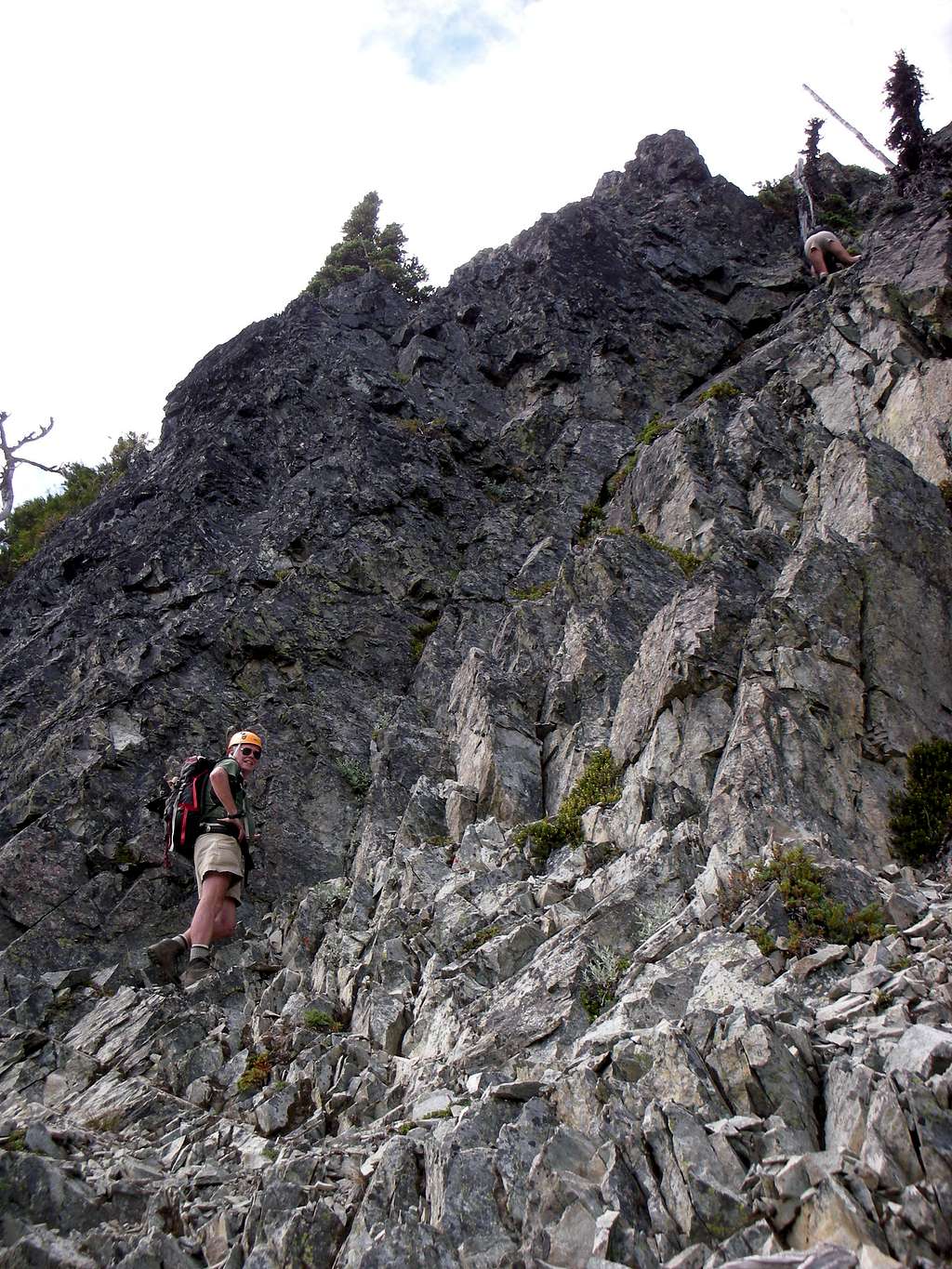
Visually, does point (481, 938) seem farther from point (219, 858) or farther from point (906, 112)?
point (906, 112)

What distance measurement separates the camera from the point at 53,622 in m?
23.7

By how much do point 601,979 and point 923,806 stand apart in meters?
4.83

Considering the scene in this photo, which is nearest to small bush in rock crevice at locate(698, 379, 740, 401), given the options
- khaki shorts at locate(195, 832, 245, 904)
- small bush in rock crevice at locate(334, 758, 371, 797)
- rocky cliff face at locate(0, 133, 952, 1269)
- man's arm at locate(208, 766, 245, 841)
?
rocky cliff face at locate(0, 133, 952, 1269)

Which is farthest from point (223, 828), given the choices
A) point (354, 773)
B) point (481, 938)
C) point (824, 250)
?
point (824, 250)

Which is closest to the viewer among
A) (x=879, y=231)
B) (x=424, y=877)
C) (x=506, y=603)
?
(x=424, y=877)

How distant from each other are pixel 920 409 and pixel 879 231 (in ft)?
50.3

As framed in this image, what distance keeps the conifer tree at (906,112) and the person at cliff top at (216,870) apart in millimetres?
34921

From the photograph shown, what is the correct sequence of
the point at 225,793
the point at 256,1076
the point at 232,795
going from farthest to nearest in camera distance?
the point at 232,795
the point at 225,793
the point at 256,1076

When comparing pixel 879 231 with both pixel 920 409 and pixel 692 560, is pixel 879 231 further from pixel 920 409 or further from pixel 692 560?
pixel 692 560

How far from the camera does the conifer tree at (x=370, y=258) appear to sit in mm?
38250

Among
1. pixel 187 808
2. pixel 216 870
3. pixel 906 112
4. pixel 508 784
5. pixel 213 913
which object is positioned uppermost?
pixel 906 112

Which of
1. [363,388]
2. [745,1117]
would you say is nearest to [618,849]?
[745,1117]

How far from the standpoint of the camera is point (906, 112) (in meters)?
36.0

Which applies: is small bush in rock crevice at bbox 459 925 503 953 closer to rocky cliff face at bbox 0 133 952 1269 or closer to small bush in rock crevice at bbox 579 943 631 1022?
rocky cliff face at bbox 0 133 952 1269
